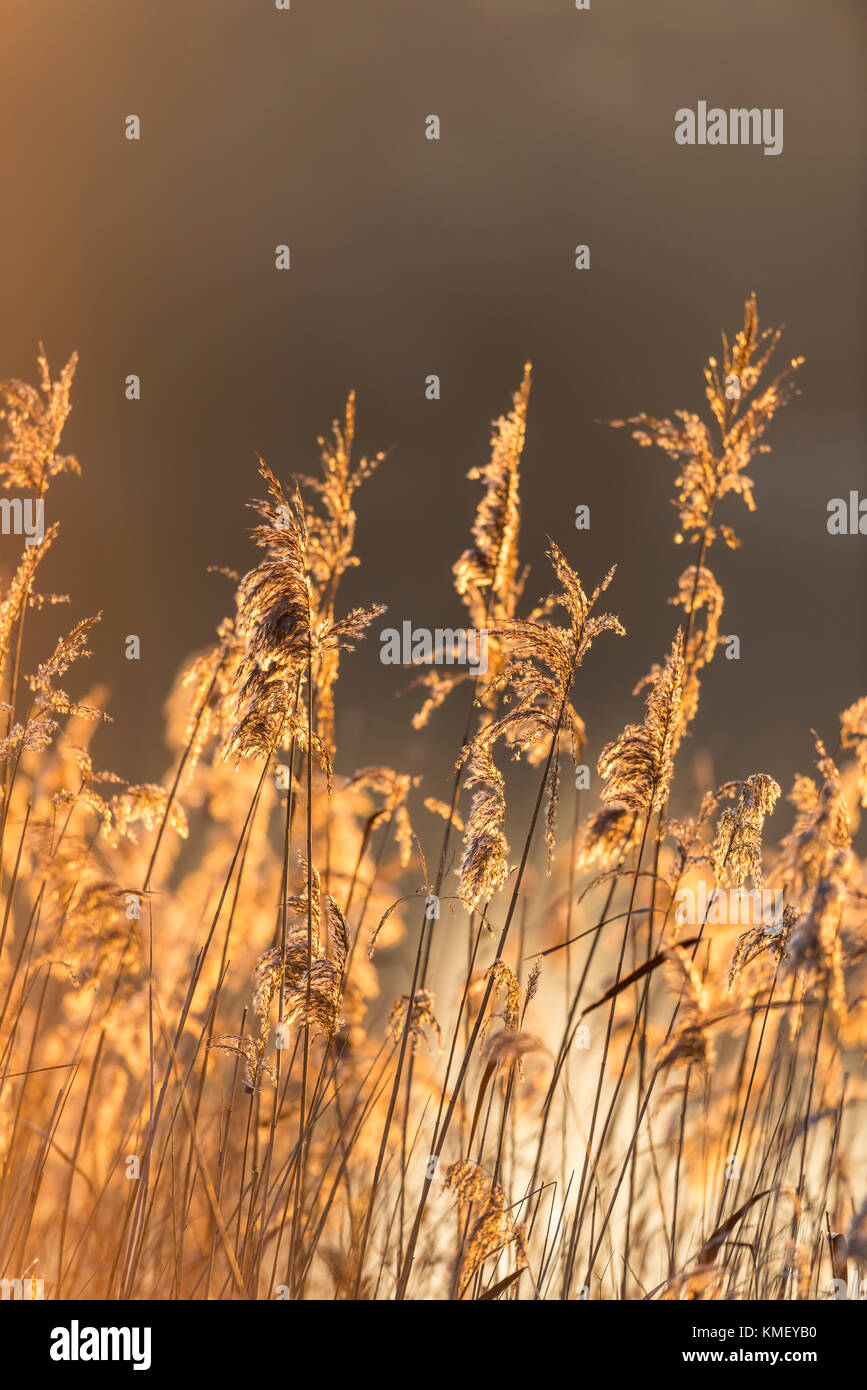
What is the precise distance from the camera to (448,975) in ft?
7.93

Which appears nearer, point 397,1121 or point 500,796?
point 500,796

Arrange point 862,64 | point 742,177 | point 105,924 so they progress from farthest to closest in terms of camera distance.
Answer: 1. point 742,177
2. point 862,64
3. point 105,924

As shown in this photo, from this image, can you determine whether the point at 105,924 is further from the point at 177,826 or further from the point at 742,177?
the point at 742,177

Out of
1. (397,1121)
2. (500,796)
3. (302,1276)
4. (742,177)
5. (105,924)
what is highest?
(742,177)

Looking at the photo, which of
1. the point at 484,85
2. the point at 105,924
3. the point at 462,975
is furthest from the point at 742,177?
the point at 105,924

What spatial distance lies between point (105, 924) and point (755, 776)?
1.74m

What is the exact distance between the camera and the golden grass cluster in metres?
1.76

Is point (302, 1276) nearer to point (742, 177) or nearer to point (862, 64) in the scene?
point (742, 177)

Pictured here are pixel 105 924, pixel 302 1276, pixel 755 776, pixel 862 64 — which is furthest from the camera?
pixel 862 64

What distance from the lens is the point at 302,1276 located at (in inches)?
68.9

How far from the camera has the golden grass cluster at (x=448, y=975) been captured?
1.76 meters
